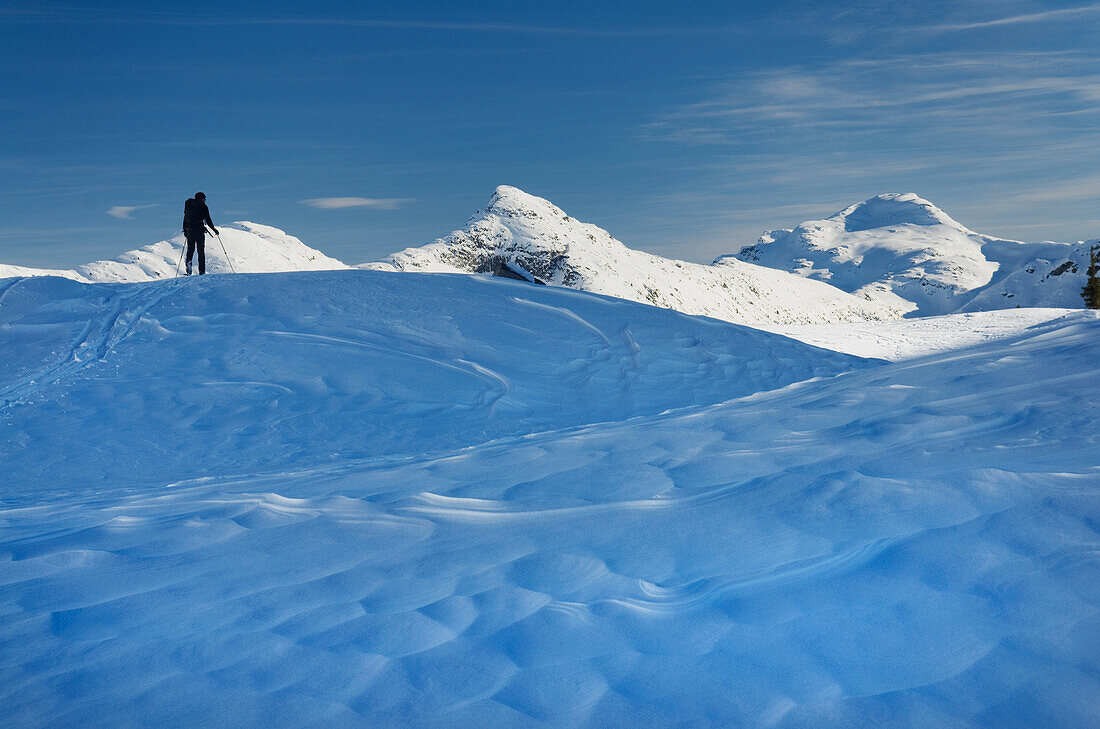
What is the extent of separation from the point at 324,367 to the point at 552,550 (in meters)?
4.85

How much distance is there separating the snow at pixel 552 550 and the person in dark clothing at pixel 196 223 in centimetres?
753

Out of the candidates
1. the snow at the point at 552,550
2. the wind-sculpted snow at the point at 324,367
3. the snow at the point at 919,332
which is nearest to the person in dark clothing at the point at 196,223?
the wind-sculpted snow at the point at 324,367

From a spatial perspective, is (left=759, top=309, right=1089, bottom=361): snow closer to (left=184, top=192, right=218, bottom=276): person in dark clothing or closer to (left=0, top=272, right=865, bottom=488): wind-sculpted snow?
(left=0, top=272, right=865, bottom=488): wind-sculpted snow

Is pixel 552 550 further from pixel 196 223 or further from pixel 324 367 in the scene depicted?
pixel 196 223

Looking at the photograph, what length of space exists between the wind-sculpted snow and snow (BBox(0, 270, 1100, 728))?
0.19 ft

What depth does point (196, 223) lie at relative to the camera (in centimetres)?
1463

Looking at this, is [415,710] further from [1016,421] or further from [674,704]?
[1016,421]

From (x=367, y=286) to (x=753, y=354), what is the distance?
5101 millimetres

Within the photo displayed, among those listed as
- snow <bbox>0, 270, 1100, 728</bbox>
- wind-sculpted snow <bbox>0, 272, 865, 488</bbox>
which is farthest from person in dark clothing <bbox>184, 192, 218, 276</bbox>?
snow <bbox>0, 270, 1100, 728</bbox>

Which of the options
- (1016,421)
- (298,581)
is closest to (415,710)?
(298,581)

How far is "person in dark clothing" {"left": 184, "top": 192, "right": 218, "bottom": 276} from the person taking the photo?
47.6 ft

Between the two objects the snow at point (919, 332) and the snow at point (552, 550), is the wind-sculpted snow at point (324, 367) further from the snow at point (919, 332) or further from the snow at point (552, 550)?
the snow at point (919, 332)

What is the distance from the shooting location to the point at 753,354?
8.93 m

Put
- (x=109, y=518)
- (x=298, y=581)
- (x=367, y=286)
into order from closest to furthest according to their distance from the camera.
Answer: (x=298, y=581) < (x=109, y=518) < (x=367, y=286)
